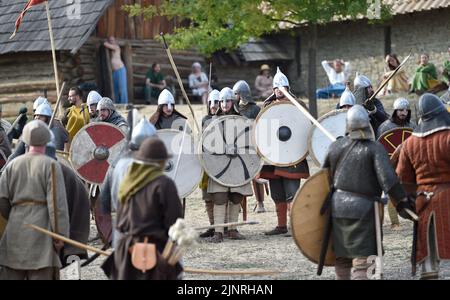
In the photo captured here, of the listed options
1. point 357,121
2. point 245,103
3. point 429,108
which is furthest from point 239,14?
point 357,121

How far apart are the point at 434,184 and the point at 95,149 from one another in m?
3.56

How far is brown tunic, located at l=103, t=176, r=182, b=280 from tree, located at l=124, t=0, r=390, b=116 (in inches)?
513

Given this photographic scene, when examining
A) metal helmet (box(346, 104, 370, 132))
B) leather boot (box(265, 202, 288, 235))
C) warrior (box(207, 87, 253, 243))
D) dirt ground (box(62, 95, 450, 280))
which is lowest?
dirt ground (box(62, 95, 450, 280))

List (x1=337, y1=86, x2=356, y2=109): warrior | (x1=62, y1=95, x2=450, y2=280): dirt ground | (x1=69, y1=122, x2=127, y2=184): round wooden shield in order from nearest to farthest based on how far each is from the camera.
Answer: (x1=62, y1=95, x2=450, y2=280): dirt ground
(x1=69, y1=122, x2=127, y2=184): round wooden shield
(x1=337, y1=86, x2=356, y2=109): warrior

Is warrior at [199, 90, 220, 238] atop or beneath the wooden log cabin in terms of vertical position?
beneath

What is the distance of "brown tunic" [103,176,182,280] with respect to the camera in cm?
726

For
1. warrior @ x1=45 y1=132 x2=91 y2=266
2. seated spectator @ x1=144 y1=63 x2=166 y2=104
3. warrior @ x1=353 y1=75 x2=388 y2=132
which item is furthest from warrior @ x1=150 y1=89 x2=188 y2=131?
seated spectator @ x1=144 y1=63 x2=166 y2=104

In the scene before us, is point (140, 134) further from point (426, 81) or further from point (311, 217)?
point (426, 81)

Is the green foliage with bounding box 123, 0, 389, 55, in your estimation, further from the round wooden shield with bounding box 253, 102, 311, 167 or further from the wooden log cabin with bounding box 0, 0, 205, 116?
the round wooden shield with bounding box 253, 102, 311, 167

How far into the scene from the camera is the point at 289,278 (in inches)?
386

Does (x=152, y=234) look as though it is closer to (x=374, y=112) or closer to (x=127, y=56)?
(x=374, y=112)

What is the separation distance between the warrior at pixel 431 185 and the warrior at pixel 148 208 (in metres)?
2.56
